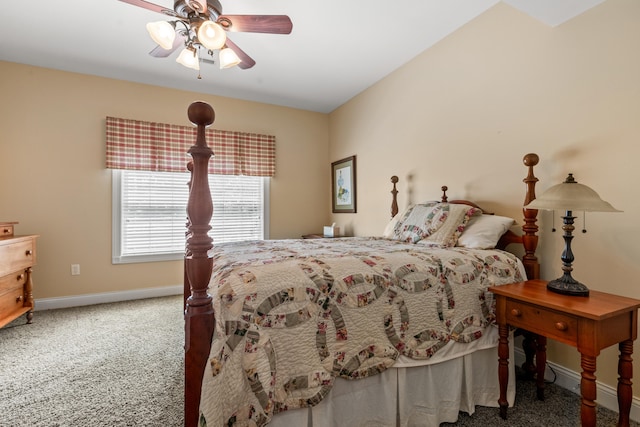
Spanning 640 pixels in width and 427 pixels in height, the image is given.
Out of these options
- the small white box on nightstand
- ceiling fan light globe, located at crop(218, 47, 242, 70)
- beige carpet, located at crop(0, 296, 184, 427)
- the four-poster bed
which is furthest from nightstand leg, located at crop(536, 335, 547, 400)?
ceiling fan light globe, located at crop(218, 47, 242, 70)

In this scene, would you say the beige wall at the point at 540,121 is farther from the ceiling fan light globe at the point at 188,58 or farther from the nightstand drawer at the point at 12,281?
the nightstand drawer at the point at 12,281

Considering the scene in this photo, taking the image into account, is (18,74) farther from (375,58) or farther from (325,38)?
(375,58)

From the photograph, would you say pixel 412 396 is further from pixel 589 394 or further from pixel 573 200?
pixel 573 200

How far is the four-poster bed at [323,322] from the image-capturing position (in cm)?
107

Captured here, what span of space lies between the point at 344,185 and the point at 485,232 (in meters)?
2.44

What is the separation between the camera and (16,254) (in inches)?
103

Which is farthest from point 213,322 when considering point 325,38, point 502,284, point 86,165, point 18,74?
point 18,74

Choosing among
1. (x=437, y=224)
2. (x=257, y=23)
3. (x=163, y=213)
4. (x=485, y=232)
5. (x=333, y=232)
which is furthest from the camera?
(x=333, y=232)

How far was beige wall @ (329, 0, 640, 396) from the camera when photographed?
163 cm

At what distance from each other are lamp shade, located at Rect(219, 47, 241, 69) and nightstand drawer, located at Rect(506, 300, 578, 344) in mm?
2359

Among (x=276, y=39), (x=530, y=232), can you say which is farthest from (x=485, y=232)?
(x=276, y=39)

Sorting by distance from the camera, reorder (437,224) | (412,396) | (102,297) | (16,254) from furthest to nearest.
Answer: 1. (102,297)
2. (16,254)
3. (437,224)
4. (412,396)

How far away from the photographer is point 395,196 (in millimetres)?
3225

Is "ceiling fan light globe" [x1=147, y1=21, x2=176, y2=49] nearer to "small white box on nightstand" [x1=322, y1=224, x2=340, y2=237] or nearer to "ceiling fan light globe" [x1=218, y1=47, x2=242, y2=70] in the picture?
"ceiling fan light globe" [x1=218, y1=47, x2=242, y2=70]
